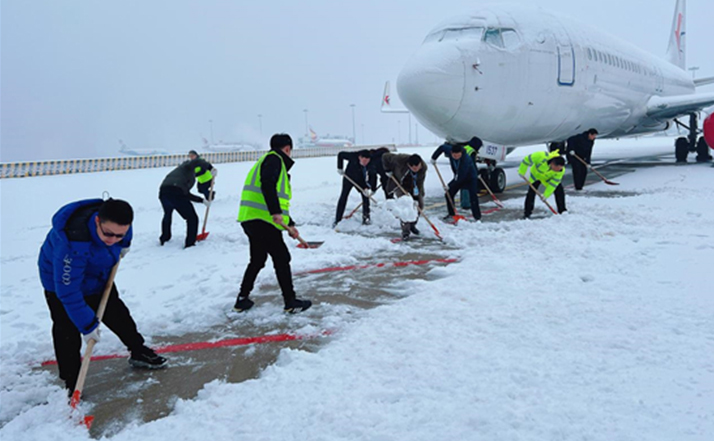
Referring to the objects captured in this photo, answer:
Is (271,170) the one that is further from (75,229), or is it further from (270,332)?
(75,229)

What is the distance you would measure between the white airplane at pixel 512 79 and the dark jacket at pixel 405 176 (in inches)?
71.0

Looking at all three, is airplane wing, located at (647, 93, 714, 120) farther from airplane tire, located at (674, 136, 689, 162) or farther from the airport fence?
the airport fence

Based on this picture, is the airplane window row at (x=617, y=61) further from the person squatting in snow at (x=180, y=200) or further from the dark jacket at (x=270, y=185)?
the dark jacket at (x=270, y=185)

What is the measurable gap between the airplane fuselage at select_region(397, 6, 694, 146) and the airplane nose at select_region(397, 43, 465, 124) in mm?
20

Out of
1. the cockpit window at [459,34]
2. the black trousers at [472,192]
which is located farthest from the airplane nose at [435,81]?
the black trousers at [472,192]

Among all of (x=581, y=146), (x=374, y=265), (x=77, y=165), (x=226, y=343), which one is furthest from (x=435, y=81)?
(x=77, y=165)

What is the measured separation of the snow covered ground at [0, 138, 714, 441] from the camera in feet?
7.98

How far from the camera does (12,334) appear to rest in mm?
4184

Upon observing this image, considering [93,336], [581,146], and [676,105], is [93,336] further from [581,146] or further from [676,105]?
[676,105]

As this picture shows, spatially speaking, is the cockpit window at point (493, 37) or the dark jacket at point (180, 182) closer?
the dark jacket at point (180, 182)

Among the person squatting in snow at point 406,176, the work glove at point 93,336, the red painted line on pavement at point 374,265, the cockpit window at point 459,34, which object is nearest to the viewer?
the work glove at point 93,336

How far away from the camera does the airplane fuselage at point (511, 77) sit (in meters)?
9.43

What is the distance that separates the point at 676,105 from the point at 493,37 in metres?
11.2

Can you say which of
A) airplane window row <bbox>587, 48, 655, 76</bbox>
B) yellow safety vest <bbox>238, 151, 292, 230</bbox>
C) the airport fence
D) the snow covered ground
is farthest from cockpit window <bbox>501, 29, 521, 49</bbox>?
the airport fence
